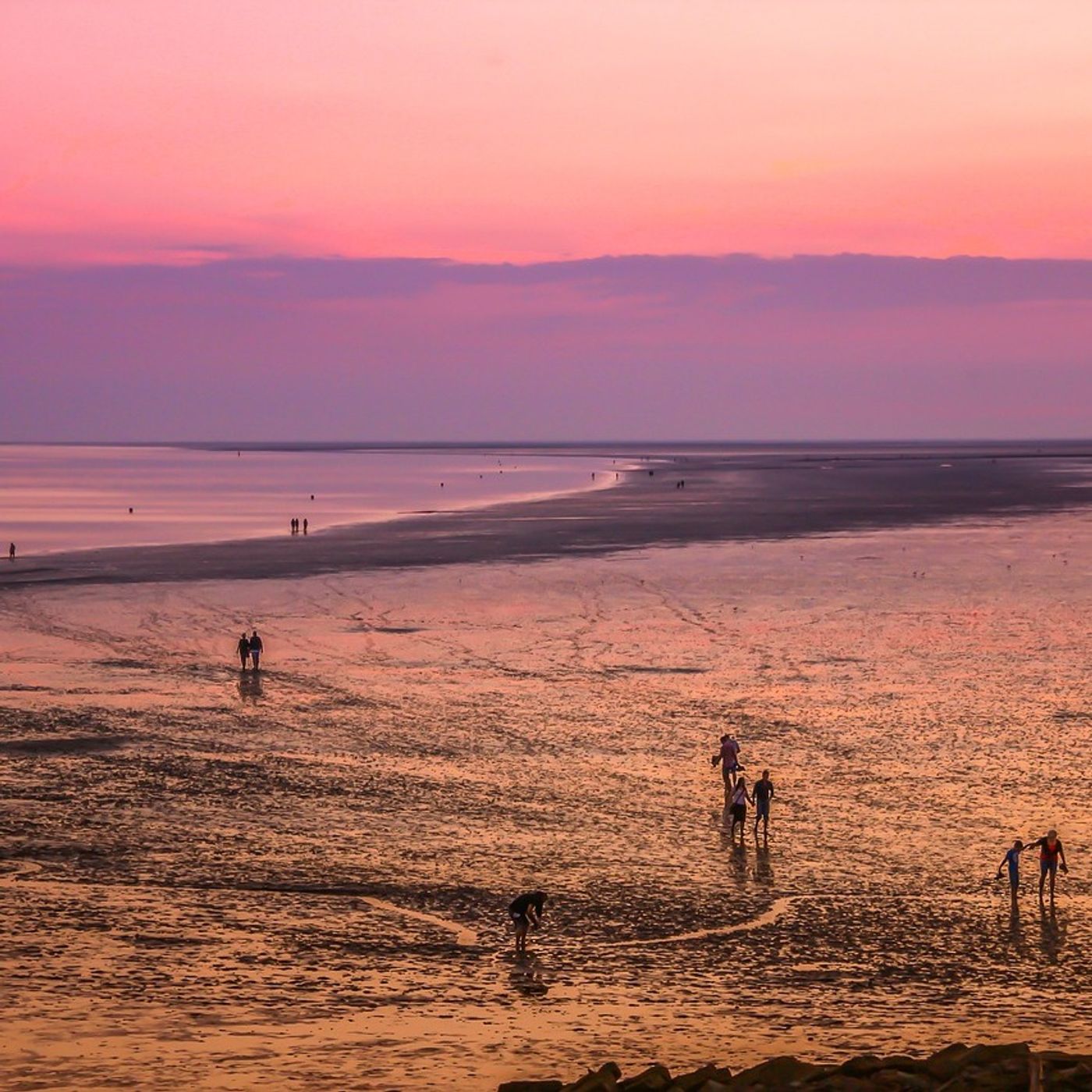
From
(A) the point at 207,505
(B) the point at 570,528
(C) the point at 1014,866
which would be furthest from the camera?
(A) the point at 207,505

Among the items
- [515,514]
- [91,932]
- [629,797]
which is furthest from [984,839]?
[515,514]

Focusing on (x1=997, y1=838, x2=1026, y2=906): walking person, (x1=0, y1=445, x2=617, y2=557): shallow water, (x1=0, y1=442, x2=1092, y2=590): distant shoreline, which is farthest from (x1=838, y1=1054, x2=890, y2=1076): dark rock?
(x1=0, y1=445, x2=617, y2=557): shallow water

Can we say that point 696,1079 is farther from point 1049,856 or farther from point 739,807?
point 739,807

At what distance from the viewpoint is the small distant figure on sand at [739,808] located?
27.8 meters

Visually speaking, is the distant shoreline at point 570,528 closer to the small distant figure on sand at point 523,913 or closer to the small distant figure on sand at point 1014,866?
the small distant figure on sand at point 523,913

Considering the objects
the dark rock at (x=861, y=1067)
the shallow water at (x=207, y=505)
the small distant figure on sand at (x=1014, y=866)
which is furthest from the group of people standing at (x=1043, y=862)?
the shallow water at (x=207, y=505)

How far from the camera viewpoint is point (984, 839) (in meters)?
27.9

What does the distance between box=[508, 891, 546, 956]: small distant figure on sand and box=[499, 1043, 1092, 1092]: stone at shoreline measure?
5034mm

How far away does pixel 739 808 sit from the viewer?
91.2 ft

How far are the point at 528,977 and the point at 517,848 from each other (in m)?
6.10

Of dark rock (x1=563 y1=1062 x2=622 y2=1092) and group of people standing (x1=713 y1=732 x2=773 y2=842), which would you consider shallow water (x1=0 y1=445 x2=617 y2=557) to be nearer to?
group of people standing (x1=713 y1=732 x2=773 y2=842)

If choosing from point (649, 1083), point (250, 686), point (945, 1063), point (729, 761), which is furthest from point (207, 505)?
point (945, 1063)

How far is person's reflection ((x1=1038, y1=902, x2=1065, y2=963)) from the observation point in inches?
879

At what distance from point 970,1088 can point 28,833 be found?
18.2 meters
